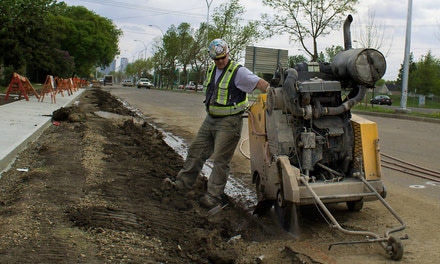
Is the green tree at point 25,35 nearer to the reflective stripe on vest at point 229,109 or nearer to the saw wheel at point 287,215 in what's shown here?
the reflective stripe on vest at point 229,109

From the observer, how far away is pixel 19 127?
9750 mm

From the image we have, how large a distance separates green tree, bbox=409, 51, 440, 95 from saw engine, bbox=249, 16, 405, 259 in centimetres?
5424

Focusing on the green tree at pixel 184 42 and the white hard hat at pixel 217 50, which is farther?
the green tree at pixel 184 42

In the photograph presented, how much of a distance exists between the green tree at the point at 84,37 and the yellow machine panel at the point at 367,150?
5707cm

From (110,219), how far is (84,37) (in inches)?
2410

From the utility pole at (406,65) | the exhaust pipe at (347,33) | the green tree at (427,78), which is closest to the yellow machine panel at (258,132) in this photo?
the exhaust pipe at (347,33)

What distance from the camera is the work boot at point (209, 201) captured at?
5117mm

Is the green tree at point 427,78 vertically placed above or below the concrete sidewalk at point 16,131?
above

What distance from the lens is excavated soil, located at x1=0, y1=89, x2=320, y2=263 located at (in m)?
3.38

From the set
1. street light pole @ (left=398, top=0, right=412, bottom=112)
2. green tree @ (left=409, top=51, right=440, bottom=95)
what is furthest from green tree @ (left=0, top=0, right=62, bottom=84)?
green tree @ (left=409, top=51, right=440, bottom=95)

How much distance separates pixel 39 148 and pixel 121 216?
4.27 metres

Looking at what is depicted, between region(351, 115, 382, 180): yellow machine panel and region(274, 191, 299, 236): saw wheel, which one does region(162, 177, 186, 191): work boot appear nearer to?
region(274, 191, 299, 236): saw wheel

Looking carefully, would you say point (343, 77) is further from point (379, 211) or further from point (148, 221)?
point (148, 221)

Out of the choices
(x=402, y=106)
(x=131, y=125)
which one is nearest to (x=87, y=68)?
(x=402, y=106)
